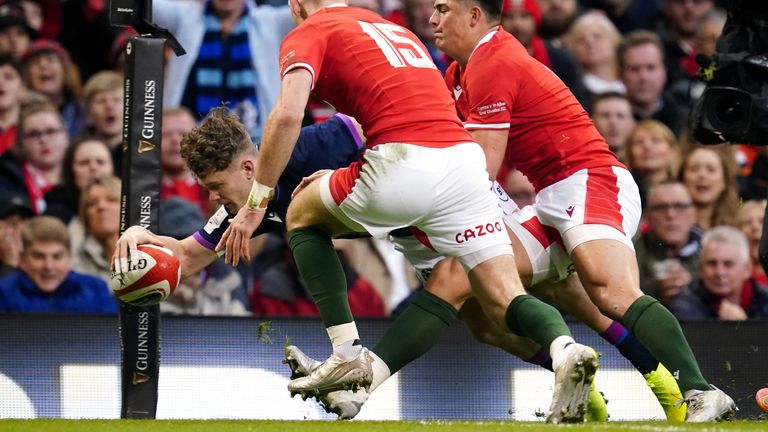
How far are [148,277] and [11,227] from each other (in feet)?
11.9

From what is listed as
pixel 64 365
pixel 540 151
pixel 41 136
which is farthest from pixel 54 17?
pixel 540 151

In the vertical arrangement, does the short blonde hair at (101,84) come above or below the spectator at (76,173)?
above

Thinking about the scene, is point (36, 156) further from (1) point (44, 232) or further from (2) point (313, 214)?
(2) point (313, 214)

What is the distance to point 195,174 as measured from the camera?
6137 millimetres

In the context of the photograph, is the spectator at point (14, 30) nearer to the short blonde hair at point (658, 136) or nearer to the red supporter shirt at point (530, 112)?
the red supporter shirt at point (530, 112)

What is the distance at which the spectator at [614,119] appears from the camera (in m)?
10.0

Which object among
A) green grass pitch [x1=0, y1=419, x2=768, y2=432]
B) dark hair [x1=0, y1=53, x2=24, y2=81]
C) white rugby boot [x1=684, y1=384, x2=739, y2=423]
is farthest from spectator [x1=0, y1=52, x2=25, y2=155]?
white rugby boot [x1=684, y1=384, x2=739, y2=423]

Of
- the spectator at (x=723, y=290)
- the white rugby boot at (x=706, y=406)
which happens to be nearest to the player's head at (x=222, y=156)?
the white rugby boot at (x=706, y=406)

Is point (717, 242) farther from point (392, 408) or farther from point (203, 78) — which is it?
point (203, 78)

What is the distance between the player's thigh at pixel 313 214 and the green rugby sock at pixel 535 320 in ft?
2.73

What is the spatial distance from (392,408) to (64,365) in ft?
6.39

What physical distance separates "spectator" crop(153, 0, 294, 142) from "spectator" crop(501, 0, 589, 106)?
1.88 m

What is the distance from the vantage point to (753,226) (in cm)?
985

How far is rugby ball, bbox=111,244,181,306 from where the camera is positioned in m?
5.73
